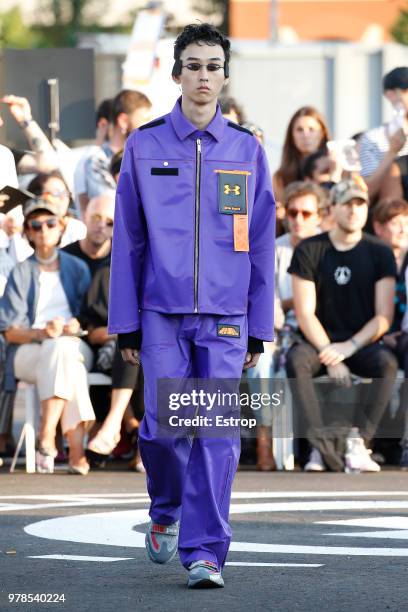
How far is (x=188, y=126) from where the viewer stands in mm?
6633

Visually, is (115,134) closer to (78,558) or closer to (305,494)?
(305,494)

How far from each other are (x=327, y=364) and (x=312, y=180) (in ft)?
7.13

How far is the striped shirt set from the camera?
13016 millimetres

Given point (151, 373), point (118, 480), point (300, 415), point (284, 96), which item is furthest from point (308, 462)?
point (284, 96)

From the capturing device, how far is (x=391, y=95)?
1255cm

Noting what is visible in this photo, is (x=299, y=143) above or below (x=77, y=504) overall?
above

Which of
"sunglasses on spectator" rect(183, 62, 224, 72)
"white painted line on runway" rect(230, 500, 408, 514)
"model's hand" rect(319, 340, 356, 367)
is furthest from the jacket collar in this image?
"model's hand" rect(319, 340, 356, 367)

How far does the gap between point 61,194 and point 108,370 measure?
184cm

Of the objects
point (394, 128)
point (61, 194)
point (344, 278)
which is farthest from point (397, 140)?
point (61, 194)

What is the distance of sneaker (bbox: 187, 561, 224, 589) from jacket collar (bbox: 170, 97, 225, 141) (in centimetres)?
168

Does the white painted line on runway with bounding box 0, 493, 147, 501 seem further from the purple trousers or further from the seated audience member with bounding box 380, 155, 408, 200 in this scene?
the seated audience member with bounding box 380, 155, 408, 200

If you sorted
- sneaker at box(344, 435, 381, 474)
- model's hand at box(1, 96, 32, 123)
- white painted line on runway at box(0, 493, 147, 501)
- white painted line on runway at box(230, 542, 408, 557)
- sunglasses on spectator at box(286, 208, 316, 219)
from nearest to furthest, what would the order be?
white painted line on runway at box(230, 542, 408, 557) → white painted line on runway at box(0, 493, 147, 501) → sneaker at box(344, 435, 381, 474) → sunglasses on spectator at box(286, 208, 316, 219) → model's hand at box(1, 96, 32, 123)

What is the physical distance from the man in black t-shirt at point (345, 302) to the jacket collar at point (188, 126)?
4585mm

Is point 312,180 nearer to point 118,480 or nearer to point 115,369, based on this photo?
point 115,369
